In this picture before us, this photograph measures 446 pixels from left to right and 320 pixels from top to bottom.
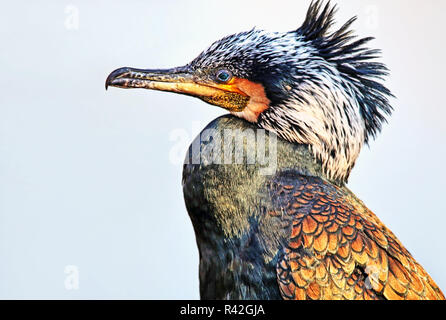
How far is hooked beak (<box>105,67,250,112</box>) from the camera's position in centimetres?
269

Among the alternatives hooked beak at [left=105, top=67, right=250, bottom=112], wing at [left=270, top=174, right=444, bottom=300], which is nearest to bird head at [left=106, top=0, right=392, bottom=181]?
hooked beak at [left=105, top=67, right=250, bottom=112]

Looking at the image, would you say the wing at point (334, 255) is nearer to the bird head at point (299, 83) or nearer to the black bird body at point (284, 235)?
the black bird body at point (284, 235)

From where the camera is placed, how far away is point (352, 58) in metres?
2.75

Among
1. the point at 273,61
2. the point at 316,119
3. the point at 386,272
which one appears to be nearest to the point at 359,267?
the point at 386,272

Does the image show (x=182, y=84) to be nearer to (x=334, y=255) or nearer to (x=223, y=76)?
(x=223, y=76)

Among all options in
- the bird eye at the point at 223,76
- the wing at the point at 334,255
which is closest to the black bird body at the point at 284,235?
the wing at the point at 334,255

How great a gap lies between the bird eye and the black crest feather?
15.2 inches

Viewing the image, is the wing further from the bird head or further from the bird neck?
the bird head

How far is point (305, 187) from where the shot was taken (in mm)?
2625

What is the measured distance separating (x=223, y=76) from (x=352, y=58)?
0.57 metres

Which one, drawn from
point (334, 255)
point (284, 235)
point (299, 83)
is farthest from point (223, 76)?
point (334, 255)
